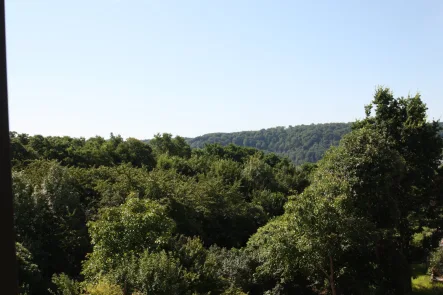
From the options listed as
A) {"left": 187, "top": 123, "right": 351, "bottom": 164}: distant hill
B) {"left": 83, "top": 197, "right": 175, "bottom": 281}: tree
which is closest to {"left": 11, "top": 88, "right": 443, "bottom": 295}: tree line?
{"left": 83, "top": 197, "right": 175, "bottom": 281}: tree

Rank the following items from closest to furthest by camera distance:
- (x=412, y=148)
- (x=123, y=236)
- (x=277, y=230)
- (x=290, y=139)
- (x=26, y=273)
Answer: (x=123, y=236) < (x=26, y=273) < (x=277, y=230) < (x=412, y=148) < (x=290, y=139)

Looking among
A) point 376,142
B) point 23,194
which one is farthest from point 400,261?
point 23,194

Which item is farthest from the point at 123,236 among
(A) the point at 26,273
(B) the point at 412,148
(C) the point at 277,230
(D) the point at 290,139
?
(D) the point at 290,139

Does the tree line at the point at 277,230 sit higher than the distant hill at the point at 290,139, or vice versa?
the distant hill at the point at 290,139

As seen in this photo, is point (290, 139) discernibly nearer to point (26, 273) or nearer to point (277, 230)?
point (277, 230)

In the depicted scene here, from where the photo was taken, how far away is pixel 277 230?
548 inches

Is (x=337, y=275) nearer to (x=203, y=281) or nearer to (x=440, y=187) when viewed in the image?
(x=203, y=281)

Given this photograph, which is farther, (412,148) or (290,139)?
(290,139)

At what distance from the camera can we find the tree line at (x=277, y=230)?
1162 cm

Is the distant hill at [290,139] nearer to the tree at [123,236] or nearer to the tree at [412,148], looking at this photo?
the tree at [412,148]

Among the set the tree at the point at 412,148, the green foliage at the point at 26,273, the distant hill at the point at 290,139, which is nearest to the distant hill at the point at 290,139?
the distant hill at the point at 290,139

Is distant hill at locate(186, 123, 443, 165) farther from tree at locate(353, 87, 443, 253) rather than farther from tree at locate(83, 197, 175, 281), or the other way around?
tree at locate(83, 197, 175, 281)

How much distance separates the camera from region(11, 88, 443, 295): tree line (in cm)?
1162

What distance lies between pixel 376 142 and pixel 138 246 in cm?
1048
